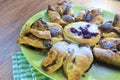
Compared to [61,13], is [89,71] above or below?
below

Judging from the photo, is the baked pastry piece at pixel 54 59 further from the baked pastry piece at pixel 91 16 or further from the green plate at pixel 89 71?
the baked pastry piece at pixel 91 16

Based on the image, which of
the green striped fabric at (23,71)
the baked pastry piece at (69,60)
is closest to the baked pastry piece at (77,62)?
the baked pastry piece at (69,60)

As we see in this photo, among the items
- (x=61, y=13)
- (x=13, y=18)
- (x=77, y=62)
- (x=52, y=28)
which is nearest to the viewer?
(x=77, y=62)

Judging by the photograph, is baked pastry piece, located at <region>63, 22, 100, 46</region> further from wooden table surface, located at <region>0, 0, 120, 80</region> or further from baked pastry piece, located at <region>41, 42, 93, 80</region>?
wooden table surface, located at <region>0, 0, 120, 80</region>

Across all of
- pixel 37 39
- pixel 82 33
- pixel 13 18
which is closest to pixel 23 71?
pixel 37 39

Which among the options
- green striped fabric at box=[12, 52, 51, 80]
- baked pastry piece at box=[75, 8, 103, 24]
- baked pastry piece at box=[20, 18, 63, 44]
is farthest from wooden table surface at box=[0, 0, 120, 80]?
baked pastry piece at box=[75, 8, 103, 24]

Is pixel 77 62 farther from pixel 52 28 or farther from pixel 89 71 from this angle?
pixel 52 28
